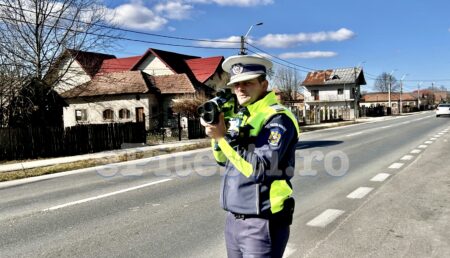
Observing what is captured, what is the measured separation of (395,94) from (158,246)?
14091cm

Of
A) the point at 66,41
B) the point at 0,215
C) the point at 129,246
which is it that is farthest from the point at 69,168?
the point at 66,41

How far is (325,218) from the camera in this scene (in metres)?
5.84

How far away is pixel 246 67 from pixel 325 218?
3.88 m

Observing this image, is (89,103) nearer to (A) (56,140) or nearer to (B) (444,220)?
(A) (56,140)

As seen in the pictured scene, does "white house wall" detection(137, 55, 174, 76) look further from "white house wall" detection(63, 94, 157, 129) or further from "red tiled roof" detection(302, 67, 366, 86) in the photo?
"red tiled roof" detection(302, 67, 366, 86)

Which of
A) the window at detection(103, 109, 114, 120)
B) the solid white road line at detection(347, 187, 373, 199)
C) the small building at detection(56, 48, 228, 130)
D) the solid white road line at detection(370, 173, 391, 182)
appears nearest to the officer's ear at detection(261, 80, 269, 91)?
the solid white road line at detection(347, 187, 373, 199)

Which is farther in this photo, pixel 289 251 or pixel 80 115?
pixel 80 115

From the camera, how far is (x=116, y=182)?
9.55 metres

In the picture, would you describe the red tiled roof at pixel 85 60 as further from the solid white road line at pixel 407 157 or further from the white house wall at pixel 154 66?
the solid white road line at pixel 407 157

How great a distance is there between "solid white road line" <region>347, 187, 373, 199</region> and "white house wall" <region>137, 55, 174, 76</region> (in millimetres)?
35859

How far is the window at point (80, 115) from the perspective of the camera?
38781 millimetres

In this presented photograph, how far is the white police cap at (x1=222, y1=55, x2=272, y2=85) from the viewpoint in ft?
8.32

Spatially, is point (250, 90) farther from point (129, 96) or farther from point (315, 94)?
point (315, 94)

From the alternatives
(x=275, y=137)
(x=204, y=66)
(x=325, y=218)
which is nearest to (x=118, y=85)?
(x=204, y=66)
